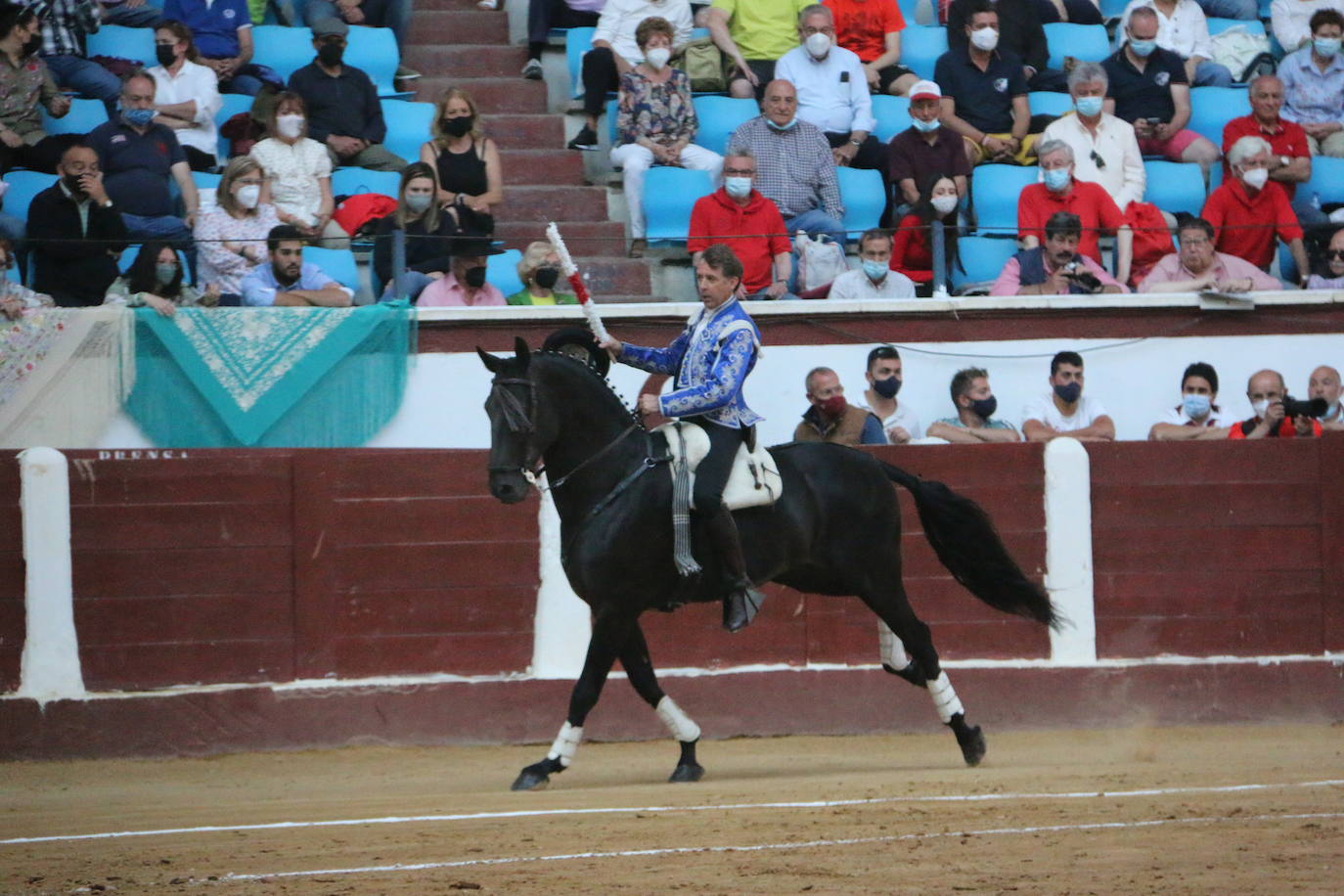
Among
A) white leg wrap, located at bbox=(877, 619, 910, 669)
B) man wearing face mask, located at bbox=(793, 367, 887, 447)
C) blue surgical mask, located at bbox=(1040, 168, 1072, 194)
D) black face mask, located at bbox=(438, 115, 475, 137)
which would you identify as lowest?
white leg wrap, located at bbox=(877, 619, 910, 669)

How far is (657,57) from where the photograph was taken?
433 inches

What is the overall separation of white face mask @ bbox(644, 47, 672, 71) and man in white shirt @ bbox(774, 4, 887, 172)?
0.85 meters

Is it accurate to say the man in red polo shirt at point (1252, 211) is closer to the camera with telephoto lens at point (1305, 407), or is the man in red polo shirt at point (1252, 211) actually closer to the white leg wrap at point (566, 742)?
the camera with telephoto lens at point (1305, 407)

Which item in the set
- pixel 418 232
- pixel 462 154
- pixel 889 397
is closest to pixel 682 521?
A: pixel 889 397

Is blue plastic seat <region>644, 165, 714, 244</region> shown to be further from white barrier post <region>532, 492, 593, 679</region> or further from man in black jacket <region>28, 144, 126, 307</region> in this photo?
man in black jacket <region>28, 144, 126, 307</region>

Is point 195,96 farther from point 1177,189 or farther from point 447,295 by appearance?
point 1177,189

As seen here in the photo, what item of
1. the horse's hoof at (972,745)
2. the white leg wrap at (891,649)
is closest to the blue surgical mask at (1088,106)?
the white leg wrap at (891,649)

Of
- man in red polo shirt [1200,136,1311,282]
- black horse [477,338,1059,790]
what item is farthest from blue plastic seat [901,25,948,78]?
black horse [477,338,1059,790]

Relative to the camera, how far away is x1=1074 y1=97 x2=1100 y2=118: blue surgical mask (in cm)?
1120

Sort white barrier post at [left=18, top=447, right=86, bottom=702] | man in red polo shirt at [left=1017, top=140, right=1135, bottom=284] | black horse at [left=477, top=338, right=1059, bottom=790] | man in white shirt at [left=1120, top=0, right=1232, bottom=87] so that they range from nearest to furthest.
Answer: black horse at [left=477, top=338, right=1059, bottom=790]
white barrier post at [left=18, top=447, right=86, bottom=702]
man in red polo shirt at [left=1017, top=140, right=1135, bottom=284]
man in white shirt at [left=1120, top=0, right=1232, bottom=87]

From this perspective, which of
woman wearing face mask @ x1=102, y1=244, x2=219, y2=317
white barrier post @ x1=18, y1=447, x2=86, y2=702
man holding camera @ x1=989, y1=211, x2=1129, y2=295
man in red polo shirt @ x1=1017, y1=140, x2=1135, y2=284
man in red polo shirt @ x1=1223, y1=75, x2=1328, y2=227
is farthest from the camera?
man in red polo shirt @ x1=1223, y1=75, x2=1328, y2=227

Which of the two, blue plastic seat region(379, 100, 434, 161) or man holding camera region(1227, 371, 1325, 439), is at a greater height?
blue plastic seat region(379, 100, 434, 161)

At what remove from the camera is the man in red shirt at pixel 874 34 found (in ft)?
39.6

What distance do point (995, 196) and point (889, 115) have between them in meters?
1.03
